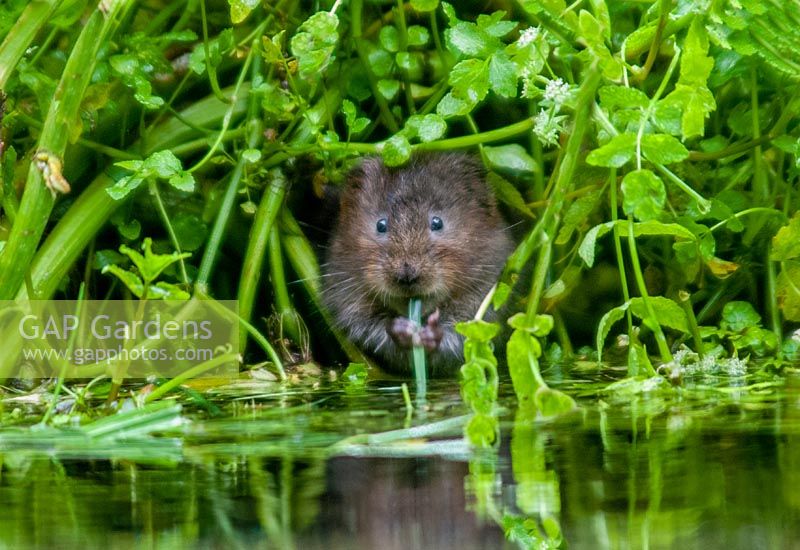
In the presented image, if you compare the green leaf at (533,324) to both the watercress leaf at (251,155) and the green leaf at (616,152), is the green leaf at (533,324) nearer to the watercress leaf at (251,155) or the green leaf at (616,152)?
the green leaf at (616,152)

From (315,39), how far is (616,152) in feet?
2.79

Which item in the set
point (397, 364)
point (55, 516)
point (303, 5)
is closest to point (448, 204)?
point (397, 364)

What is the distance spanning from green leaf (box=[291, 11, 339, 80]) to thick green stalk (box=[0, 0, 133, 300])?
1.63ft

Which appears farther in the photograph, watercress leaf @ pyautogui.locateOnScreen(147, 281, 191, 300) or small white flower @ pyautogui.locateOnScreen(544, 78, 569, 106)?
small white flower @ pyautogui.locateOnScreen(544, 78, 569, 106)

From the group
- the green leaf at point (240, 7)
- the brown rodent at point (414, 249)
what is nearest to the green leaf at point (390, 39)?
the brown rodent at point (414, 249)

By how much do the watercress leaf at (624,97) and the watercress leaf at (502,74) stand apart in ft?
0.92

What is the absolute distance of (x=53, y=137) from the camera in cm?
323

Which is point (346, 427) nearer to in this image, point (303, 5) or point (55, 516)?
point (55, 516)

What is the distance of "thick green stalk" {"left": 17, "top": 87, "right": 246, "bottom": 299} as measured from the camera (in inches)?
145

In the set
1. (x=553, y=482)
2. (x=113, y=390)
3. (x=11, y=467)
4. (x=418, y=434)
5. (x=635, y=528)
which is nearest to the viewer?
(x=635, y=528)

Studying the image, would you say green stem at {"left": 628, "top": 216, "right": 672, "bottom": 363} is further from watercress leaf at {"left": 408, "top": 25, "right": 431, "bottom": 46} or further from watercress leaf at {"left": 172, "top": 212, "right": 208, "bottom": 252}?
watercress leaf at {"left": 172, "top": 212, "right": 208, "bottom": 252}

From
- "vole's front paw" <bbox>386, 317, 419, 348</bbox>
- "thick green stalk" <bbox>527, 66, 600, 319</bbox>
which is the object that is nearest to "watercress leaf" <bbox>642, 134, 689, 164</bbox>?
"thick green stalk" <bbox>527, 66, 600, 319</bbox>

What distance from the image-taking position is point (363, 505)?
2.10 meters

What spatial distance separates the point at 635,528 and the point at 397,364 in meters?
2.37
